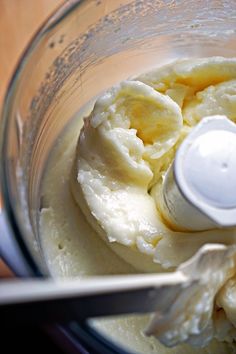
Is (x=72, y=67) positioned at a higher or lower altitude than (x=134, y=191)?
higher

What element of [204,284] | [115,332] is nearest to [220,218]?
[204,284]

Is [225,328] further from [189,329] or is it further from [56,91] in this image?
[56,91]

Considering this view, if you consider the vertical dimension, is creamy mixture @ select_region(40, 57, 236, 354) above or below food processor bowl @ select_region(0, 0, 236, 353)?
below

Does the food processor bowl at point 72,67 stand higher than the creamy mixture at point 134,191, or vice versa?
the food processor bowl at point 72,67
